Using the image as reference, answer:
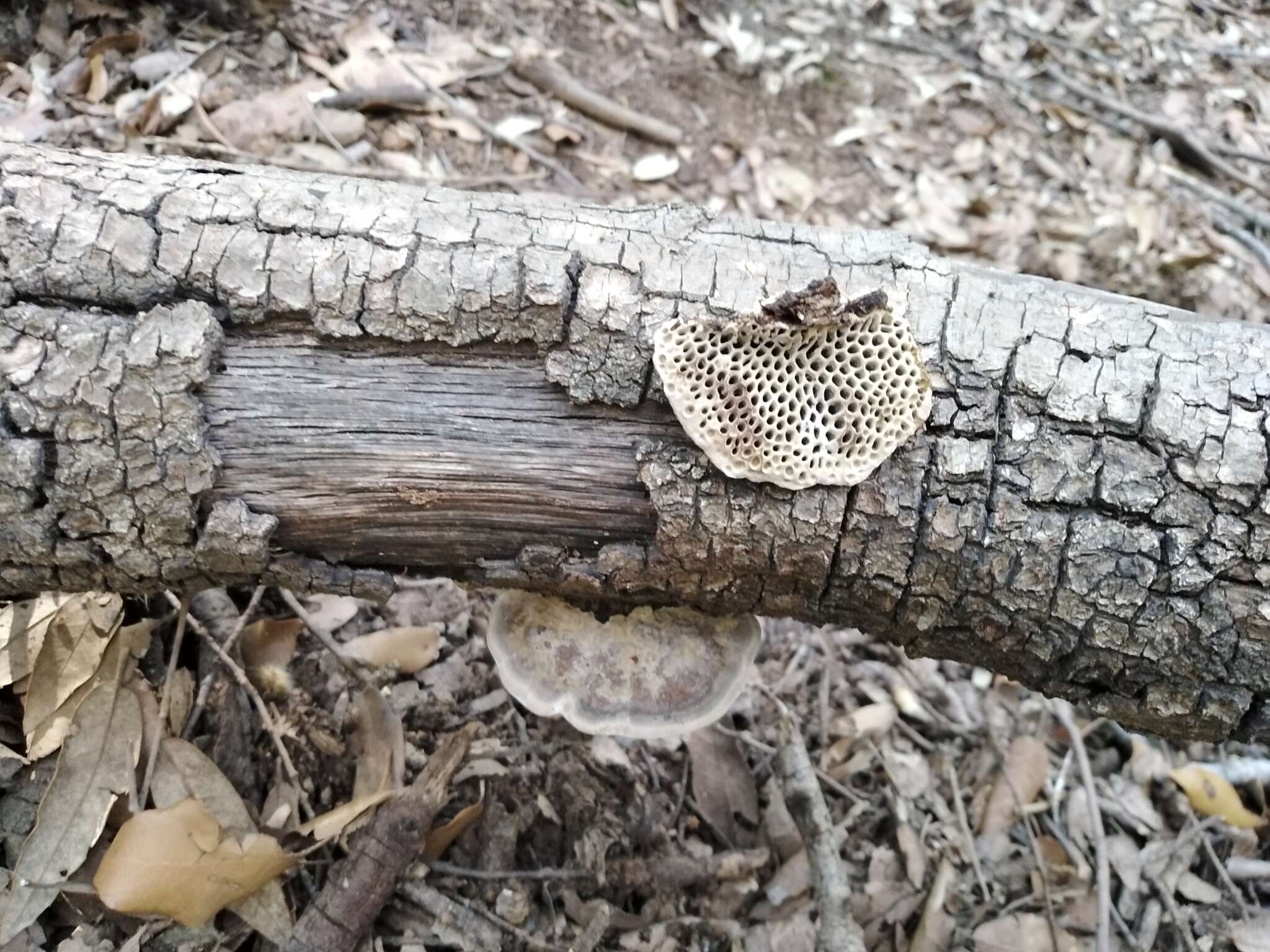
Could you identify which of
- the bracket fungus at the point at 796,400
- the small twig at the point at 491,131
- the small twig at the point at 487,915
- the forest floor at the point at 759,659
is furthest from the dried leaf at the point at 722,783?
the small twig at the point at 491,131

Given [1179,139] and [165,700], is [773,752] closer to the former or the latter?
[165,700]

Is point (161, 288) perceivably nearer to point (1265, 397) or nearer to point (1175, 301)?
point (1265, 397)

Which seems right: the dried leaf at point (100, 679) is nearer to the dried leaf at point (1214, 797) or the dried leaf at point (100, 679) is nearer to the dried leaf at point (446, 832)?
the dried leaf at point (446, 832)

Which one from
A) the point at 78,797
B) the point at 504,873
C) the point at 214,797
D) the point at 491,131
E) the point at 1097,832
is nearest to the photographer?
the point at 78,797

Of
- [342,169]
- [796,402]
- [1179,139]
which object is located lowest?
[342,169]

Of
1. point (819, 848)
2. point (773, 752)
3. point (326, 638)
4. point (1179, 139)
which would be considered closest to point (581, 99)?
point (326, 638)

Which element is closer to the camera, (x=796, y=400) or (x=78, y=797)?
(x=796, y=400)

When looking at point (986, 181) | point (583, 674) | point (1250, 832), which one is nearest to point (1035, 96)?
point (986, 181)

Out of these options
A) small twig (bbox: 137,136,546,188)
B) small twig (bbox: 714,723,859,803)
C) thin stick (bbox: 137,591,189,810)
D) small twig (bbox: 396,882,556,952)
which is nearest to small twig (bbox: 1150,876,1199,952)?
small twig (bbox: 714,723,859,803)
